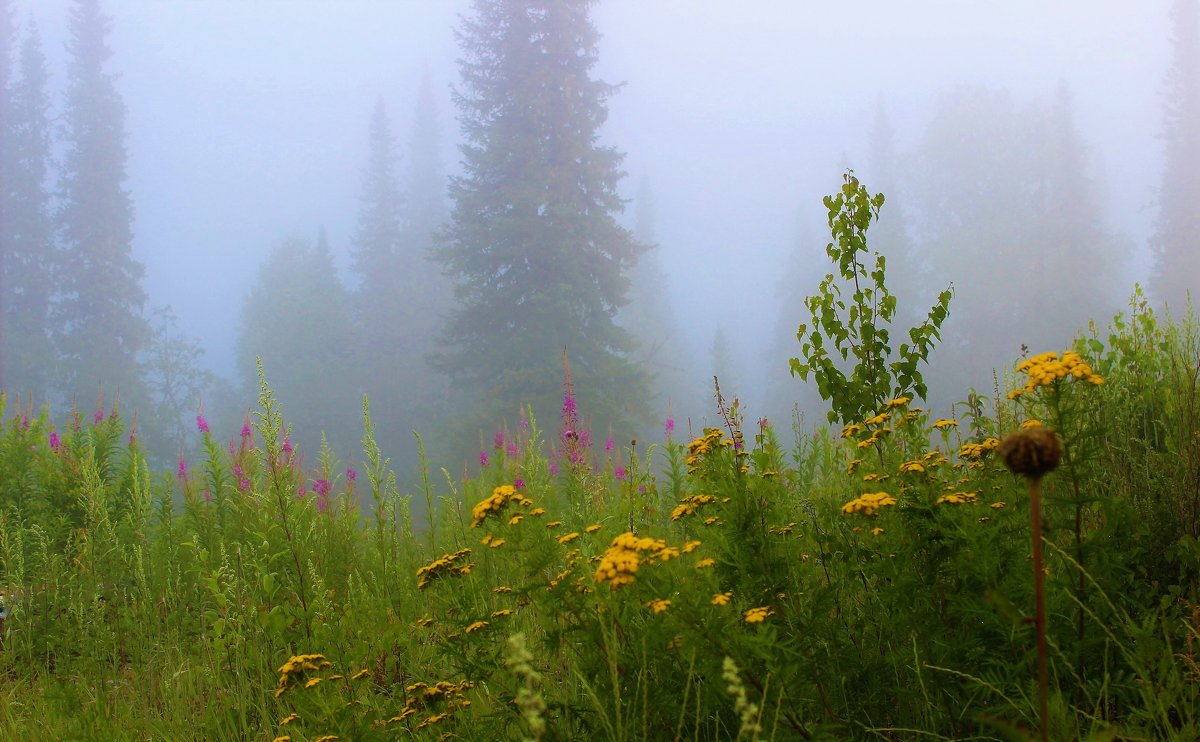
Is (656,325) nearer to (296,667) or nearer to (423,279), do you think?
(423,279)

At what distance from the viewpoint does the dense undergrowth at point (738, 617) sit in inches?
66.1

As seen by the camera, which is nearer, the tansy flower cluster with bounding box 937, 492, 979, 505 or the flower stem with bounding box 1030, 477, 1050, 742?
the flower stem with bounding box 1030, 477, 1050, 742

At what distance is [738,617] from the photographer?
1572 mm

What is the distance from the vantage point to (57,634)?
4.23 metres

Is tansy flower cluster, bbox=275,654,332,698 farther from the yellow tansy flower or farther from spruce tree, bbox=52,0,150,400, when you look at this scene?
spruce tree, bbox=52,0,150,400

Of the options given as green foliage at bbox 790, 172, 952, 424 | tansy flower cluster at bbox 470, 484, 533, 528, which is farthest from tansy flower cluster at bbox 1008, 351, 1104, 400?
green foliage at bbox 790, 172, 952, 424

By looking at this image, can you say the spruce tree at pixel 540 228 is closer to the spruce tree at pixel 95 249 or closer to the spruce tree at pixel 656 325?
the spruce tree at pixel 95 249

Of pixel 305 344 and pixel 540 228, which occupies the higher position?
pixel 540 228

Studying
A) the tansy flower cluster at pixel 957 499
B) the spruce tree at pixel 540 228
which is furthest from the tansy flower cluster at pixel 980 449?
the spruce tree at pixel 540 228

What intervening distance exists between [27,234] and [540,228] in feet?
67.9

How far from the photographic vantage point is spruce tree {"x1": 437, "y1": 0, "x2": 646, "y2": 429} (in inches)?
813

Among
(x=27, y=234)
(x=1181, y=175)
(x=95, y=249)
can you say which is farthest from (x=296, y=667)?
(x=1181, y=175)

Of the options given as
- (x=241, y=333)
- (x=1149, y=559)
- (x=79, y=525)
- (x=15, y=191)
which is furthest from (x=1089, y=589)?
(x=241, y=333)

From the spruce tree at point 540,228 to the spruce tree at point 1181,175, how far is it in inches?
967
